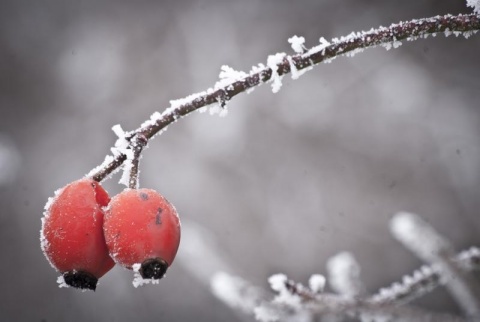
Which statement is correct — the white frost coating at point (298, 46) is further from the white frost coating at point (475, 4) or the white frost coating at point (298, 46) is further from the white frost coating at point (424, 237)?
the white frost coating at point (424, 237)

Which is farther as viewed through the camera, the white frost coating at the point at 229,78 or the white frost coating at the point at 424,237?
the white frost coating at the point at 229,78

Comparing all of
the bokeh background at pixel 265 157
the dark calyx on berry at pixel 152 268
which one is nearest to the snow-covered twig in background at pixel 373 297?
the dark calyx on berry at pixel 152 268

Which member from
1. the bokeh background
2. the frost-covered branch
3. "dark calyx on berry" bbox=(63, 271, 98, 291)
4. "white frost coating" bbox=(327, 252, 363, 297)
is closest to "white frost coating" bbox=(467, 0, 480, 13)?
the frost-covered branch

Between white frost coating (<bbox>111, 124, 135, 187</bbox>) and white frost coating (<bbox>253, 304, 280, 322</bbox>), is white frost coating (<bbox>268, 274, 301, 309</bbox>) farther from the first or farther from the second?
white frost coating (<bbox>111, 124, 135, 187</bbox>)

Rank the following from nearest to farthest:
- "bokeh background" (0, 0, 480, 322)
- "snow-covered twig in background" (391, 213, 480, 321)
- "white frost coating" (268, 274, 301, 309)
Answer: "snow-covered twig in background" (391, 213, 480, 321)
"white frost coating" (268, 274, 301, 309)
"bokeh background" (0, 0, 480, 322)

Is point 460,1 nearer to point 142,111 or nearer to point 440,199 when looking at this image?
point 440,199

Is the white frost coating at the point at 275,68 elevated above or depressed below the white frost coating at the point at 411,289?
above

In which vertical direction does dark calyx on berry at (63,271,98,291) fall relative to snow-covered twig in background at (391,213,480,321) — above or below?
above

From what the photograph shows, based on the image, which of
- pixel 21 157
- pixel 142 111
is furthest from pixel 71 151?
pixel 142 111
